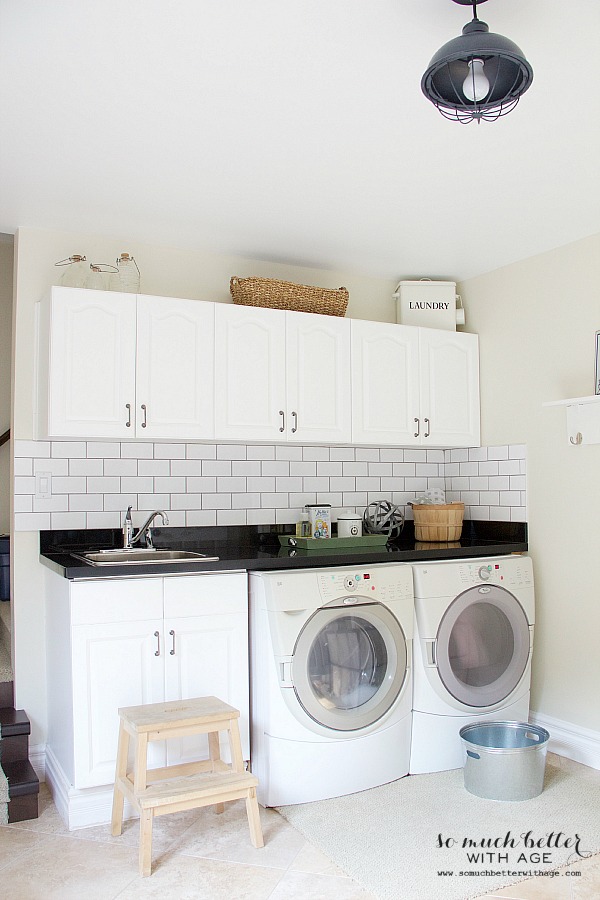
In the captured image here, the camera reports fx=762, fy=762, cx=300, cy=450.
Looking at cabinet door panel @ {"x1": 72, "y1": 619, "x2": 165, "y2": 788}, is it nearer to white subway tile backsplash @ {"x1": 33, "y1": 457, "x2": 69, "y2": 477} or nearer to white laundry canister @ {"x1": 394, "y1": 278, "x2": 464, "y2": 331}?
white subway tile backsplash @ {"x1": 33, "y1": 457, "x2": 69, "y2": 477}

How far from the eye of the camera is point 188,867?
253 cm

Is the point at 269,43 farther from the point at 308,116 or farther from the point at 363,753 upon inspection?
the point at 363,753

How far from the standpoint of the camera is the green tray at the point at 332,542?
367cm

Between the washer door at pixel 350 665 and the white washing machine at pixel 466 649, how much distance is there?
0.17m

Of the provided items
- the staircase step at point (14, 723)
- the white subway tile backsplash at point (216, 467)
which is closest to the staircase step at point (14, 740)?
the staircase step at point (14, 723)

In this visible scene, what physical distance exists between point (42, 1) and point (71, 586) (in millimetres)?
1867

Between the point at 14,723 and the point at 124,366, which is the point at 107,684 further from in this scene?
the point at 124,366

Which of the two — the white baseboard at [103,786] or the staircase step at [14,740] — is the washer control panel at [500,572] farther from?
the staircase step at [14,740]

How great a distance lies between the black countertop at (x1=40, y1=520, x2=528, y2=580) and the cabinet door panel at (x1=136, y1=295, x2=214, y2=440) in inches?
23.2

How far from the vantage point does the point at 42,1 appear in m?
1.91

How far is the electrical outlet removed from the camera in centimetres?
345

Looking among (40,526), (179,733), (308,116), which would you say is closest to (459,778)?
(179,733)

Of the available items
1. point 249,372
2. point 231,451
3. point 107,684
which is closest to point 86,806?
point 107,684

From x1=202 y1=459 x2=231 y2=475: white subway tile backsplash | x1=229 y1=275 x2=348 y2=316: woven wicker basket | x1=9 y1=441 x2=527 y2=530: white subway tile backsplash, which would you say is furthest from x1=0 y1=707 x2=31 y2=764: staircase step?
x1=229 y1=275 x2=348 y2=316: woven wicker basket
